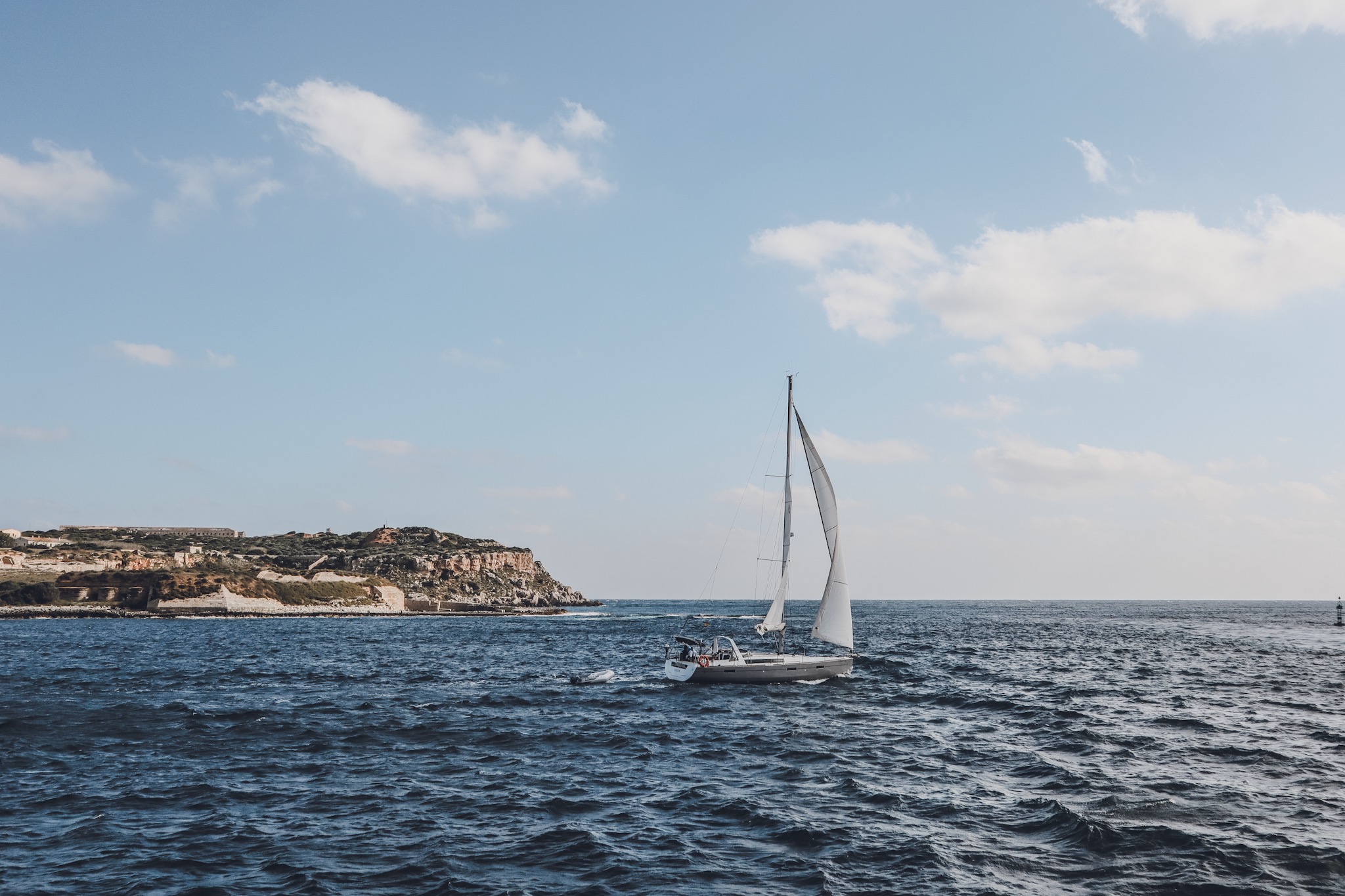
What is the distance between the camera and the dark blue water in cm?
1628

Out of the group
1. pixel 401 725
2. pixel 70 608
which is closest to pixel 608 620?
pixel 70 608

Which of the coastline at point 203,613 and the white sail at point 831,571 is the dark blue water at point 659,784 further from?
the coastline at point 203,613

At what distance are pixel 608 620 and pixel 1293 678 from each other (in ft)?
365

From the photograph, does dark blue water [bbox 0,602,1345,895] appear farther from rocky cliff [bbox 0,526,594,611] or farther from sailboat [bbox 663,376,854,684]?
rocky cliff [bbox 0,526,594,611]

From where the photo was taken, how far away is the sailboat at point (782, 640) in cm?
4403

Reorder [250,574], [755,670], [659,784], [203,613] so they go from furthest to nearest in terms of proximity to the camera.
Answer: [250,574]
[203,613]
[755,670]
[659,784]

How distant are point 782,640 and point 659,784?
22.5 metres

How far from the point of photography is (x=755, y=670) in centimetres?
4434

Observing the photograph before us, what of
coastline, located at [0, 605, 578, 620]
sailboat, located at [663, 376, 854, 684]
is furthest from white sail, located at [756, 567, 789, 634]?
coastline, located at [0, 605, 578, 620]

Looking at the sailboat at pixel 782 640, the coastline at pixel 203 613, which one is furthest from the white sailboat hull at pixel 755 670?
the coastline at pixel 203 613

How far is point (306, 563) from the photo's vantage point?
171 meters

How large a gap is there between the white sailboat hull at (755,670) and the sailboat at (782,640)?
3 cm

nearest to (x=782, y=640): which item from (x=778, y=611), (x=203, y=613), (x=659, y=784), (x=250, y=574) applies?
(x=778, y=611)

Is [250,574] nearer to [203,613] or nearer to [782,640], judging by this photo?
[203,613]
